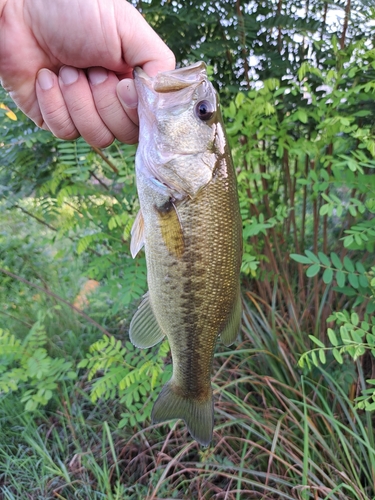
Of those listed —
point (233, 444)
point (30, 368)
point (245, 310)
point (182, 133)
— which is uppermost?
point (182, 133)

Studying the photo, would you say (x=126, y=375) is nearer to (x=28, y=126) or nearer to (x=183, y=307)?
(x=183, y=307)

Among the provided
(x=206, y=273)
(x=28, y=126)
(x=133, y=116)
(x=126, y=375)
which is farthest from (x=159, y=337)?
(x=28, y=126)

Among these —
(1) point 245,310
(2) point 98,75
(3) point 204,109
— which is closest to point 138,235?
(3) point 204,109

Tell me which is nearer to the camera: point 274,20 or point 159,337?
point 159,337

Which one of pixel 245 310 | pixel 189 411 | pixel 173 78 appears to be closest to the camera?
pixel 173 78

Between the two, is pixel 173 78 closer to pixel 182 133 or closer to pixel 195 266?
pixel 182 133

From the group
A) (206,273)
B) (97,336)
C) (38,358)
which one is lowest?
(97,336)

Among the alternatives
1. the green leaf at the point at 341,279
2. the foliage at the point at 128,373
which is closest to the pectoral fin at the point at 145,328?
the foliage at the point at 128,373

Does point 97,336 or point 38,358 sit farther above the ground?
point 38,358
